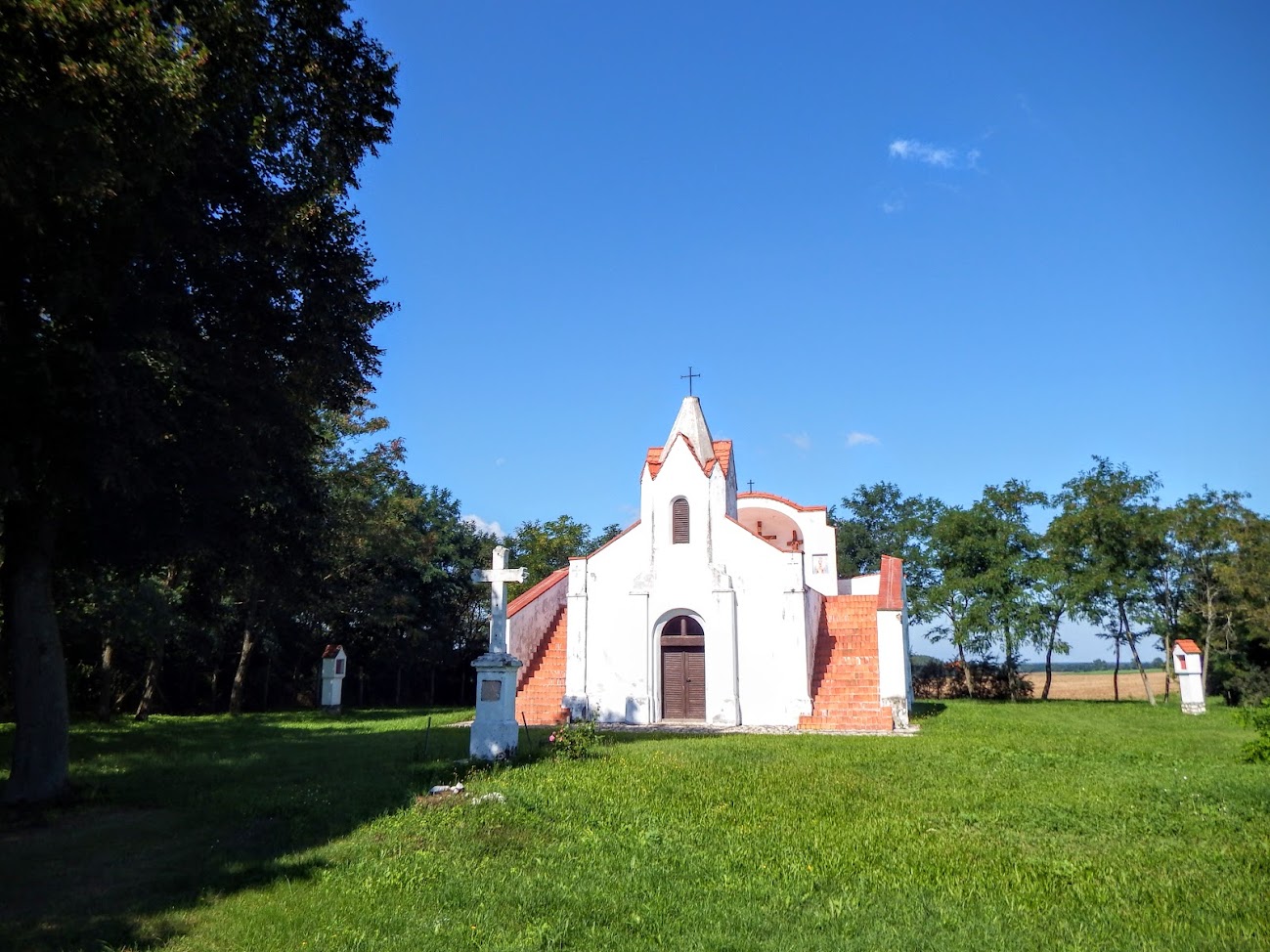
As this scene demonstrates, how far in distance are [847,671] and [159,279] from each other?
1730 centimetres

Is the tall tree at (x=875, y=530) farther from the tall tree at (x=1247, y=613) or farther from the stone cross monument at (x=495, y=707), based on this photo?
the stone cross monument at (x=495, y=707)

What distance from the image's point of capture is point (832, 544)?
28.3 metres

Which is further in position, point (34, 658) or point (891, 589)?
point (891, 589)

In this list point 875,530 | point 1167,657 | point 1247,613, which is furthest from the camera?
point 875,530

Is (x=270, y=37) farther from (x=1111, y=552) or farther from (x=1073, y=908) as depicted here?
(x=1111, y=552)

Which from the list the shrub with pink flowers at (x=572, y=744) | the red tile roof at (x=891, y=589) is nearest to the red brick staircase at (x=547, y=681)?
the shrub with pink flowers at (x=572, y=744)

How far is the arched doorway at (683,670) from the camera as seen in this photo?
2095cm

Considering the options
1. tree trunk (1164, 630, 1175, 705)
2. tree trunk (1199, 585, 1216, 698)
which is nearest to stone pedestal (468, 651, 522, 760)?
tree trunk (1199, 585, 1216, 698)

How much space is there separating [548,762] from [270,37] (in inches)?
424

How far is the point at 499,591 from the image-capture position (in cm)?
1445

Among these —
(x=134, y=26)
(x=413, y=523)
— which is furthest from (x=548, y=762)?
(x=413, y=523)

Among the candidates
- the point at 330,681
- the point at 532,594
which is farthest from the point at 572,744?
the point at 330,681

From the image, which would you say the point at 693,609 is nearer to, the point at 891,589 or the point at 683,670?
the point at 683,670

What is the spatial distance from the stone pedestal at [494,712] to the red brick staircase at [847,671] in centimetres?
852
